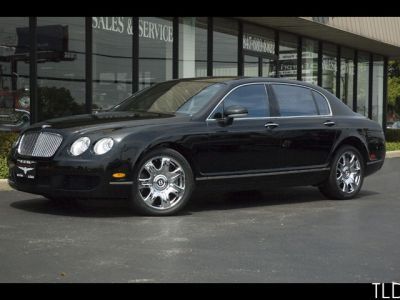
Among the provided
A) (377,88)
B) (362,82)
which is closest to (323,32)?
(362,82)

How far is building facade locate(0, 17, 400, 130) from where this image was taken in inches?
498

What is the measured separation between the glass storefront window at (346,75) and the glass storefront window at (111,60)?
35.4 ft

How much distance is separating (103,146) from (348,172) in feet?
11.9

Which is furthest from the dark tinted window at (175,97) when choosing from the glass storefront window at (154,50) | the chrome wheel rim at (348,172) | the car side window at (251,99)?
the glass storefront window at (154,50)

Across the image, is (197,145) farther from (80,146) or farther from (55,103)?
(55,103)

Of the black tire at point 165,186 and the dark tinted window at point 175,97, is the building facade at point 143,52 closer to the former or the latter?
the dark tinted window at point 175,97

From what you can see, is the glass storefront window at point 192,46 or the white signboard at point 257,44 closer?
the glass storefront window at point 192,46

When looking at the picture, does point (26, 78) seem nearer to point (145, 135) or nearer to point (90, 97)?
point (90, 97)

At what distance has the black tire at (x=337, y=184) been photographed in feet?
29.1

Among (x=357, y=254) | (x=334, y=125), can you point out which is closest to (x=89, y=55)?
(x=334, y=125)

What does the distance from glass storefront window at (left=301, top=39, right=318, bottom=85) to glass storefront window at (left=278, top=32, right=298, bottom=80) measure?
22.9 inches

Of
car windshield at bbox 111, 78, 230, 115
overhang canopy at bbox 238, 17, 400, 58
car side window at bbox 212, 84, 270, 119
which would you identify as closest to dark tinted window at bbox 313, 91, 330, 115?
car side window at bbox 212, 84, 270, 119
